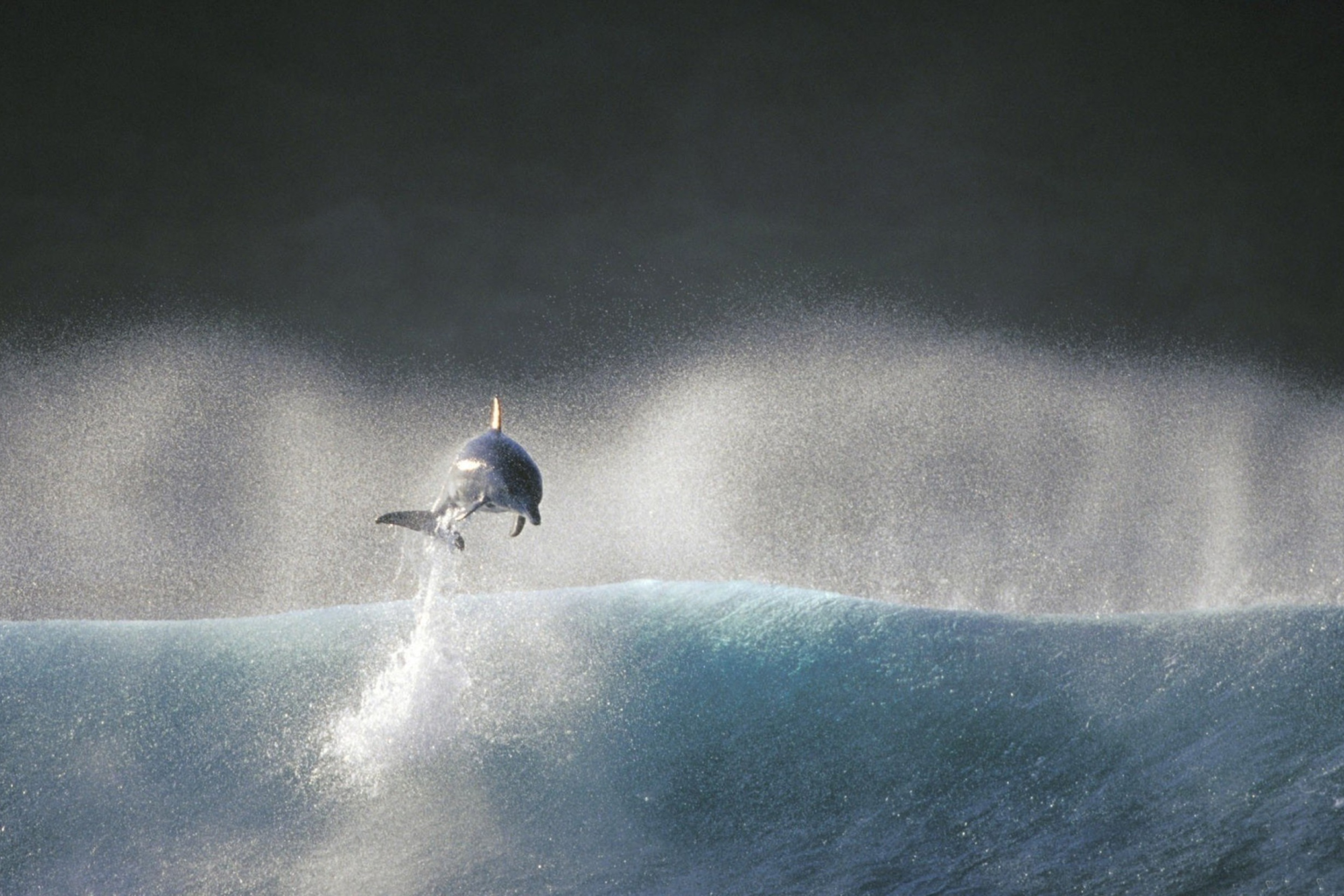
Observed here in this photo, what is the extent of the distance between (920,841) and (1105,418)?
7848mm

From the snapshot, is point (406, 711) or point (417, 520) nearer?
point (417, 520)

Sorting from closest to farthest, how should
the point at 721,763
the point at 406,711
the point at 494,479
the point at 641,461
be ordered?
1. the point at 494,479
2. the point at 721,763
3. the point at 406,711
4. the point at 641,461

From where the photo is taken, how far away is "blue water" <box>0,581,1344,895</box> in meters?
3.18

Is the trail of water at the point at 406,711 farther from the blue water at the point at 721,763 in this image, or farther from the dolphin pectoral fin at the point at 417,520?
the dolphin pectoral fin at the point at 417,520

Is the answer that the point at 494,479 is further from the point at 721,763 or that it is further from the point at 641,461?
the point at 641,461

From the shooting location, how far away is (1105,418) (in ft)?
32.8

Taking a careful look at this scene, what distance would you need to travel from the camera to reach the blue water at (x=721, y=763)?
10.4 ft

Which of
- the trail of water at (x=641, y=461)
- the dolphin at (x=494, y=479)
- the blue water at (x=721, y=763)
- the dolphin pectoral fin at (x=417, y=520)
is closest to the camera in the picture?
the blue water at (x=721, y=763)

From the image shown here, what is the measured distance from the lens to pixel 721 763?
4.23m

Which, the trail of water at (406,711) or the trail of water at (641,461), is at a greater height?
the trail of water at (641,461)

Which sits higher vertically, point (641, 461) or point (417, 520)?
point (641, 461)

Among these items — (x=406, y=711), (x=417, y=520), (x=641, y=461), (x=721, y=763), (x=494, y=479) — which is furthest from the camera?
(x=641, y=461)

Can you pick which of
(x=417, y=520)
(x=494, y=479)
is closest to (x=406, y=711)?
(x=417, y=520)

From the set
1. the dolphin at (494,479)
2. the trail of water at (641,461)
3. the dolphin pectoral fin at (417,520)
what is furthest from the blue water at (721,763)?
the trail of water at (641,461)
